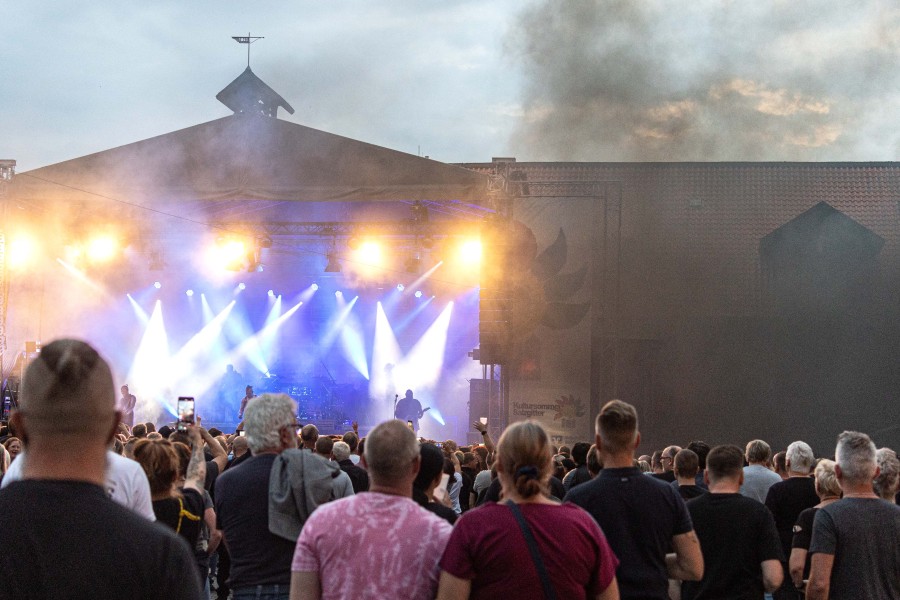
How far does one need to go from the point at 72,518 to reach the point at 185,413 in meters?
2.87

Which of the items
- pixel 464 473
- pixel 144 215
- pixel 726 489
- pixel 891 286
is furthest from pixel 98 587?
pixel 891 286

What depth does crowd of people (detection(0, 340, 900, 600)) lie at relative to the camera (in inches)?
65.4

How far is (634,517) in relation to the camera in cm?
344

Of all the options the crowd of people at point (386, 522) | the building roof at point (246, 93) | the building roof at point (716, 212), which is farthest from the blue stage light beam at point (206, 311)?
the crowd of people at point (386, 522)

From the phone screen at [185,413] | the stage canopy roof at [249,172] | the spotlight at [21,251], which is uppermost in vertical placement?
the stage canopy roof at [249,172]

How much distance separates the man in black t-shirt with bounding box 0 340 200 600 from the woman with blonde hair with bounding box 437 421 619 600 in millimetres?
1286

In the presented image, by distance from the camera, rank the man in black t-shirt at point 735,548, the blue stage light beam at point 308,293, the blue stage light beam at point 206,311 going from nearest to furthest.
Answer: the man in black t-shirt at point 735,548 < the blue stage light beam at point 206,311 < the blue stage light beam at point 308,293

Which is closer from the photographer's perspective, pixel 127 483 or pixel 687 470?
pixel 127 483

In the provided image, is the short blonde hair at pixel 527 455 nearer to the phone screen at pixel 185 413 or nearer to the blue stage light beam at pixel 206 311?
the phone screen at pixel 185 413

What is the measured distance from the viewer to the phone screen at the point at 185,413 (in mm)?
4383

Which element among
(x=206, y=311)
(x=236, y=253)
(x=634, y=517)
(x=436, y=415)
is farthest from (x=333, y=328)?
(x=634, y=517)

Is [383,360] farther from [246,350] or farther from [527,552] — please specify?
[527,552]

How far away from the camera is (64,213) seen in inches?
625

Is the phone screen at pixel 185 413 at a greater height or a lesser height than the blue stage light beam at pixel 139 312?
lesser
